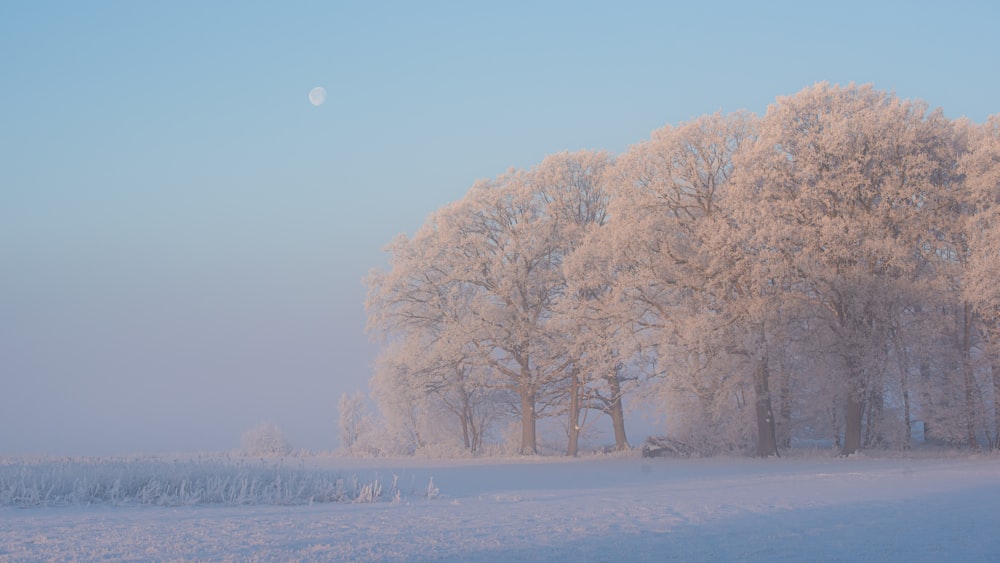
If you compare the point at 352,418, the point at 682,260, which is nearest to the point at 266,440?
the point at 352,418

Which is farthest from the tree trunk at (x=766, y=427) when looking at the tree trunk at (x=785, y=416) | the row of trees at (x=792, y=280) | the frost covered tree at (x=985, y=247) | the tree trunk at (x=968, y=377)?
the frost covered tree at (x=985, y=247)

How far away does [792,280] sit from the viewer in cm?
2845

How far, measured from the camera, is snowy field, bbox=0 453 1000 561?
32.5 ft

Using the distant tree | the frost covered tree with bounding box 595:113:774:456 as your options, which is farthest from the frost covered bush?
the frost covered tree with bounding box 595:113:774:456

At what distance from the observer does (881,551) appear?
33.2 ft

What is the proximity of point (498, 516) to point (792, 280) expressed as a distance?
19.2m

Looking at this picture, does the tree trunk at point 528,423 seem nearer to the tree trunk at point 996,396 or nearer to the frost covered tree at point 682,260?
the frost covered tree at point 682,260

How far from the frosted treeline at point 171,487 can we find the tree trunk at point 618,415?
1902 centimetres

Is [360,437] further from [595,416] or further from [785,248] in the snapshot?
[785,248]

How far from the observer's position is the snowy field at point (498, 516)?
991 cm

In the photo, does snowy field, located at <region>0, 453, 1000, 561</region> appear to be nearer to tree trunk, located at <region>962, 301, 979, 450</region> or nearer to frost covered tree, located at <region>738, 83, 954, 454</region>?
tree trunk, located at <region>962, 301, 979, 450</region>

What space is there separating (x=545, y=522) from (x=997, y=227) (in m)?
20.7

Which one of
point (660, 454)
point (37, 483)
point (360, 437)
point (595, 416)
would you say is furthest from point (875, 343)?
point (360, 437)

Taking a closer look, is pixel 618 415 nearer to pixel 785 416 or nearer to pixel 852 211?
pixel 785 416
